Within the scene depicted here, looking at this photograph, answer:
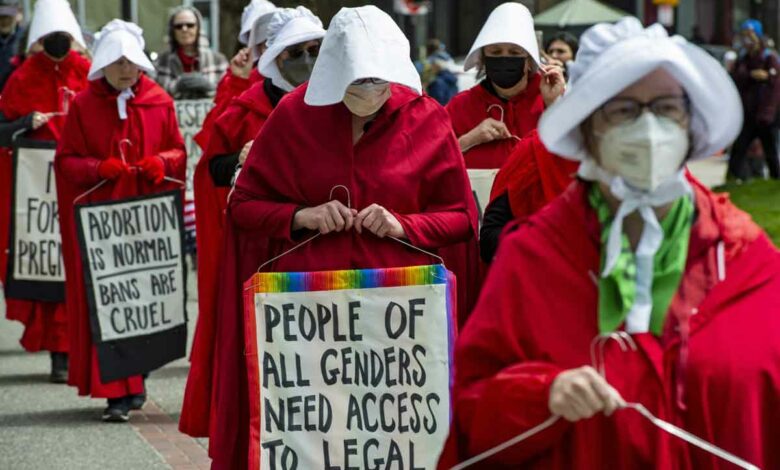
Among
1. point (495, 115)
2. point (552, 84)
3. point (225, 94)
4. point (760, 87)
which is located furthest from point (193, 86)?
point (760, 87)

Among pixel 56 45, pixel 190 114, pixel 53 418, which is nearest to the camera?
pixel 53 418

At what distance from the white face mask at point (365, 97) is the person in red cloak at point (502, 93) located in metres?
1.49

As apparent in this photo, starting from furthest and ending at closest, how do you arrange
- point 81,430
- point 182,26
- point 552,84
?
1. point 182,26
2. point 81,430
3. point 552,84

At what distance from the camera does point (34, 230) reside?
10.4 metres

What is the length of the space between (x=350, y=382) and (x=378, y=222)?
1.62 ft

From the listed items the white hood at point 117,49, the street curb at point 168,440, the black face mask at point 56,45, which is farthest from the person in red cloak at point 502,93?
the black face mask at point 56,45

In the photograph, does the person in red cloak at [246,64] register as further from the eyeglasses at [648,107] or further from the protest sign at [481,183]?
the eyeglasses at [648,107]

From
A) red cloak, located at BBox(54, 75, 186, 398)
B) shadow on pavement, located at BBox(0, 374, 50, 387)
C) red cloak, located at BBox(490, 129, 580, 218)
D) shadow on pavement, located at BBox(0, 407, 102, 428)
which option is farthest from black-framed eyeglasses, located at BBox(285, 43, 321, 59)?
shadow on pavement, located at BBox(0, 374, 50, 387)

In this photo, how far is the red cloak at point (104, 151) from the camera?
28.8 feet

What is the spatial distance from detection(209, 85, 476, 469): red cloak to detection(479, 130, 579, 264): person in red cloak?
15cm

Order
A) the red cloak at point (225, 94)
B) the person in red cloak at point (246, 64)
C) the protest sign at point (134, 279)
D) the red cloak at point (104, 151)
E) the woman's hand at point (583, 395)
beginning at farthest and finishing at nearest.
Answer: the red cloak at point (104, 151) → the protest sign at point (134, 279) → the person in red cloak at point (246, 64) → the red cloak at point (225, 94) → the woman's hand at point (583, 395)

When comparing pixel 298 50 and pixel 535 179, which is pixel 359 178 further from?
pixel 298 50

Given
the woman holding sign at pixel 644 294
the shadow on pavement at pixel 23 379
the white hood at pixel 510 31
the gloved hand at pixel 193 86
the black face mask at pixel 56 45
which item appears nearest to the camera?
the woman holding sign at pixel 644 294

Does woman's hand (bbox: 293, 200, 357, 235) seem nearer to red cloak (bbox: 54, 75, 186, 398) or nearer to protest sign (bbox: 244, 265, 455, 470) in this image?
protest sign (bbox: 244, 265, 455, 470)
